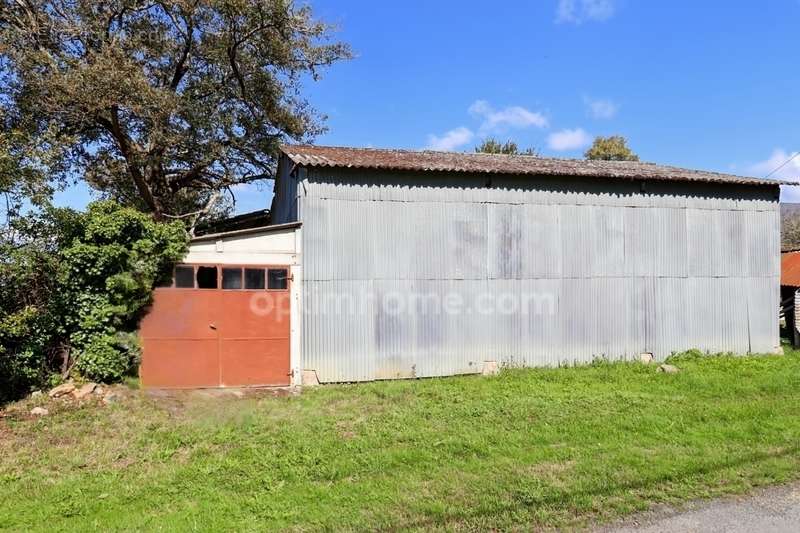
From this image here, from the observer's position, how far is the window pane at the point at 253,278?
1013cm

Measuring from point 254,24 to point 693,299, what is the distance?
14.4 meters

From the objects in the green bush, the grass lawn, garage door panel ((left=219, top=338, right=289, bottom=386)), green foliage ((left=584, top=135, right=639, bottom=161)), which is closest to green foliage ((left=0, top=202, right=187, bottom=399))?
the green bush

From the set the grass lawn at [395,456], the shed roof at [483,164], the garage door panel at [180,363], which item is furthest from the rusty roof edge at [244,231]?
the grass lawn at [395,456]

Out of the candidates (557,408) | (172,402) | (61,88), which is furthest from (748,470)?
(61,88)

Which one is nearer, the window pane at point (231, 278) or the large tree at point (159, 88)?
the window pane at point (231, 278)

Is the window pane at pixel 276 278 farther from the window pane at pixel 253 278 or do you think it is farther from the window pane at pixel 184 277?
the window pane at pixel 184 277

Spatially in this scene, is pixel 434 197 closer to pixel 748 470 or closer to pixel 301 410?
pixel 301 410

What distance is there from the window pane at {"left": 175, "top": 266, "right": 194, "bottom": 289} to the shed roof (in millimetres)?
3016

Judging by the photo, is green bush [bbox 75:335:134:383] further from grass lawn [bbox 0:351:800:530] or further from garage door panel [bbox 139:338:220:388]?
grass lawn [bbox 0:351:800:530]

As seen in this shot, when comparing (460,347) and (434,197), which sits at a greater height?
(434,197)

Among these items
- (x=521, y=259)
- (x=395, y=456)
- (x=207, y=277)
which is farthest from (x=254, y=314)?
(x=521, y=259)

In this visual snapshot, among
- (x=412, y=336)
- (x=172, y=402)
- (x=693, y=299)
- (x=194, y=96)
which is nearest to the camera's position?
(x=172, y=402)

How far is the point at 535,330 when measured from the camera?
A: 11672 mm

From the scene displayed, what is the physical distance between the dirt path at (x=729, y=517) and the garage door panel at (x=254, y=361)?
7.38m
